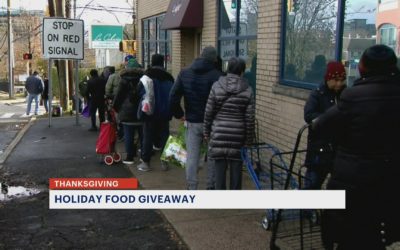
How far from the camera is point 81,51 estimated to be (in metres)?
13.7

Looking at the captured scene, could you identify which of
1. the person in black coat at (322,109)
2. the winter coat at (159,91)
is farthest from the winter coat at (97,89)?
the person in black coat at (322,109)

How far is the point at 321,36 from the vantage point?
6441 millimetres

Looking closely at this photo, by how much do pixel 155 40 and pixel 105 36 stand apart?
10656 millimetres

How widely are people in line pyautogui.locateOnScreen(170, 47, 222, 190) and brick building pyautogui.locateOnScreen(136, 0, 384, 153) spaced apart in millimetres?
1311

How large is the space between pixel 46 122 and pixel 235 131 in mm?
11211

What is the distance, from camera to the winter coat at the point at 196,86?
598cm

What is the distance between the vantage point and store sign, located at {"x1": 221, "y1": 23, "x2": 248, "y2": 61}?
875 cm

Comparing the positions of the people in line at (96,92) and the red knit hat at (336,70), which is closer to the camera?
the red knit hat at (336,70)

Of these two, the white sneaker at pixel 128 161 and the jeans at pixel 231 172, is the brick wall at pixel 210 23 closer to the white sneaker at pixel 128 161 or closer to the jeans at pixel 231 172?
the white sneaker at pixel 128 161

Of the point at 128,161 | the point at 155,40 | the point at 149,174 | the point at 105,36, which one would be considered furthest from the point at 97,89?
the point at 105,36

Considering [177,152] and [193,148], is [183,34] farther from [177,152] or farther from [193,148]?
[193,148]

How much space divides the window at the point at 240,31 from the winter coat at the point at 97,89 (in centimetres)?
374

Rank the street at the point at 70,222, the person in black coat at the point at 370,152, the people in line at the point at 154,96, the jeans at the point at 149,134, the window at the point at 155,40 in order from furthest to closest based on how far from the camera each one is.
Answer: the window at the point at 155,40
the jeans at the point at 149,134
the people in line at the point at 154,96
the street at the point at 70,222
the person in black coat at the point at 370,152

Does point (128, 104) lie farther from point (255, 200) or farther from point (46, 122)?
point (46, 122)
